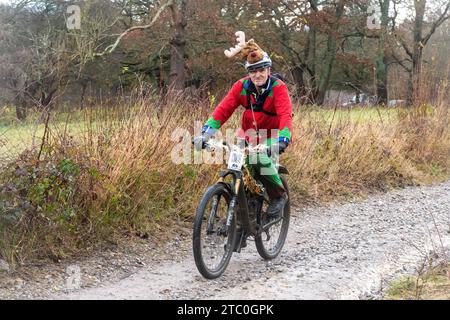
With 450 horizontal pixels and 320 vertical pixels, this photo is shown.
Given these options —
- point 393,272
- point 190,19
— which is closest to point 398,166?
point 393,272

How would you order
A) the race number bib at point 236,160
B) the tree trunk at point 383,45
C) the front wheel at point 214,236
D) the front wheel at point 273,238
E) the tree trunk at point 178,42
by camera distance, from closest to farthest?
the front wheel at point 214,236 < the race number bib at point 236,160 < the front wheel at point 273,238 < the tree trunk at point 178,42 < the tree trunk at point 383,45

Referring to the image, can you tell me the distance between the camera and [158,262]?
16.9 ft

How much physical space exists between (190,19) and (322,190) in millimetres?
16127

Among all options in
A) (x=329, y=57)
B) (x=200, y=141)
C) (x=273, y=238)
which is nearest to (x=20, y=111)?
(x=200, y=141)

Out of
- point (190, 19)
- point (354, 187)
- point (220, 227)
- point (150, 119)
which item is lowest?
point (354, 187)

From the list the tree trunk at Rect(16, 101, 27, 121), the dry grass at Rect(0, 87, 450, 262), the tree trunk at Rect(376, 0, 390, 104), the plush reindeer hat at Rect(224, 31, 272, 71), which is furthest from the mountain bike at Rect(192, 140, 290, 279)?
the tree trunk at Rect(376, 0, 390, 104)

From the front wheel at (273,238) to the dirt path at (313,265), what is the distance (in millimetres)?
100

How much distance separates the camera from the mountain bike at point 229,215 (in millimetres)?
4328

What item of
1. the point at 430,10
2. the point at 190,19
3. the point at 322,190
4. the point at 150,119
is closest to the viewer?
the point at 150,119

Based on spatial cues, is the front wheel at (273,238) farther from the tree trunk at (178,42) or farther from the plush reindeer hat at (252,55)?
the tree trunk at (178,42)

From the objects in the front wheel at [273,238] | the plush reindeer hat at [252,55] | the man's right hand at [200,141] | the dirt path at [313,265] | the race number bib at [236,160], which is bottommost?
the dirt path at [313,265]

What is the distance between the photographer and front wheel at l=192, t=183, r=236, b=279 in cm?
427

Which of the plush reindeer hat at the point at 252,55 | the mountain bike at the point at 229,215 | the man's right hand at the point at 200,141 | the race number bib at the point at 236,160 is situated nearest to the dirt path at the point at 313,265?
the mountain bike at the point at 229,215

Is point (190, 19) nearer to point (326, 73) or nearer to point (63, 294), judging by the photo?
point (326, 73)
